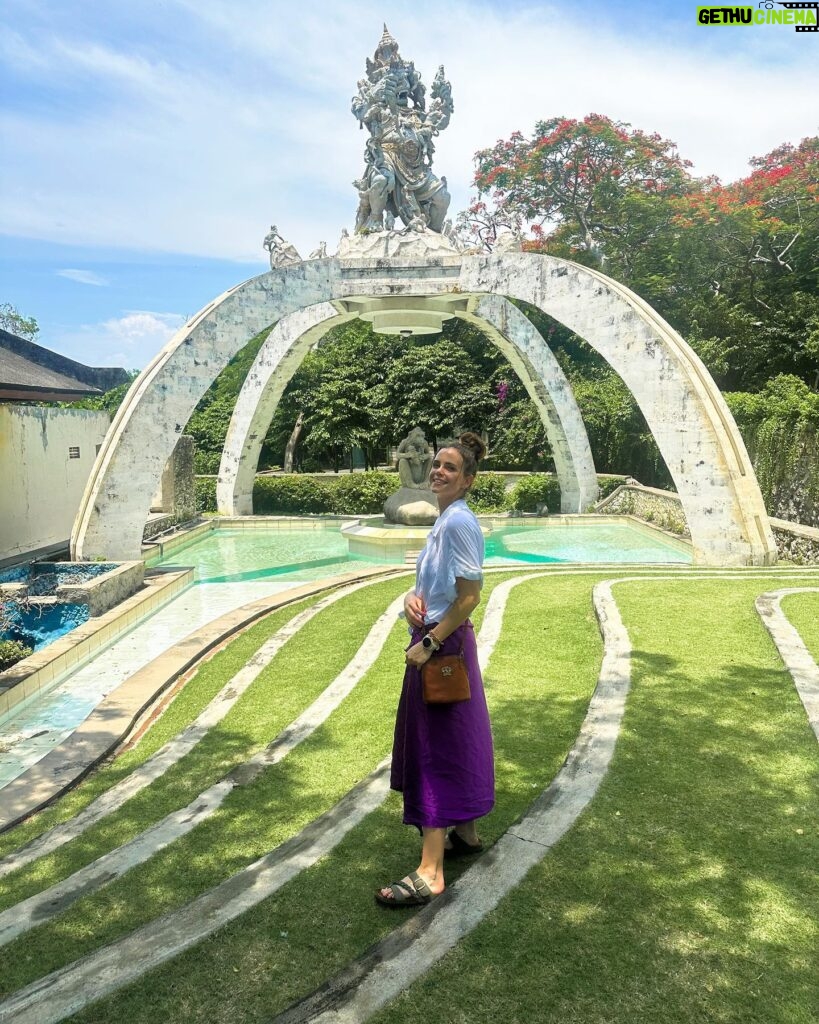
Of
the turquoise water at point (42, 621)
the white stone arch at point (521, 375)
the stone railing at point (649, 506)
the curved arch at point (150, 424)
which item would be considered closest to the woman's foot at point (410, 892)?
the turquoise water at point (42, 621)

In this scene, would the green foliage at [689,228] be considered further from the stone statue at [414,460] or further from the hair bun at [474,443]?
the hair bun at [474,443]

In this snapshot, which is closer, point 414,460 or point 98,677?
point 98,677

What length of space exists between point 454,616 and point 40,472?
49.6 ft

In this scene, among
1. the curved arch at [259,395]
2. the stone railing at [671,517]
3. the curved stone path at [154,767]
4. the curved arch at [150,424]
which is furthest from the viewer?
the curved arch at [259,395]

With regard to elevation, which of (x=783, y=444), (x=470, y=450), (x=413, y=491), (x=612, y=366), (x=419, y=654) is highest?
(x=612, y=366)

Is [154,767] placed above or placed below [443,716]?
below

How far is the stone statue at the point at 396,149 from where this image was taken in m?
16.1

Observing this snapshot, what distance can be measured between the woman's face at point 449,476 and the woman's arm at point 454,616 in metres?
0.39

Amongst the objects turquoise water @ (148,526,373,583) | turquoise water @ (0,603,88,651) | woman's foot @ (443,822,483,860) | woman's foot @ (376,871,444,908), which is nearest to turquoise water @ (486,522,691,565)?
turquoise water @ (148,526,373,583)

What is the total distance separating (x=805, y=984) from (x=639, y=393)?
10.7 m

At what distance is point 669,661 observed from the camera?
5590mm

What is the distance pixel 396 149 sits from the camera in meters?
16.3

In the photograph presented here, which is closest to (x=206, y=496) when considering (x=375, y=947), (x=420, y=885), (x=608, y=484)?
(x=608, y=484)

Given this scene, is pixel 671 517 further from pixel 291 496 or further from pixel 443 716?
pixel 443 716
